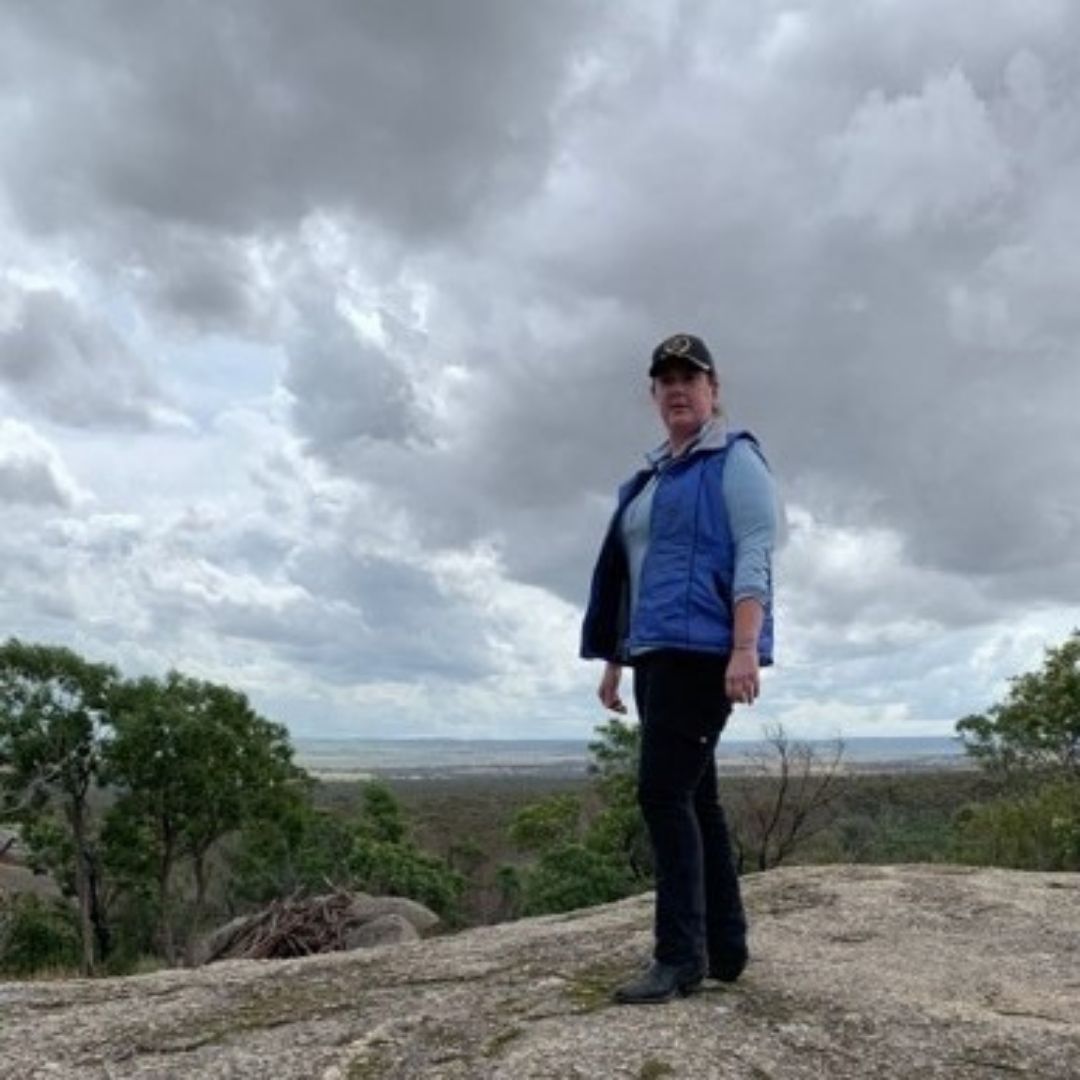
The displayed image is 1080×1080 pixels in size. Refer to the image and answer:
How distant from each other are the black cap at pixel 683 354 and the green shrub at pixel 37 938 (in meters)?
37.7

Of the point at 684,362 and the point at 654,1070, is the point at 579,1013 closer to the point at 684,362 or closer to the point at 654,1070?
the point at 654,1070

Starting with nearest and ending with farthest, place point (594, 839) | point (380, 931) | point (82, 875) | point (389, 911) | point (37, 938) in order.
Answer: point (380, 931) → point (389, 911) → point (594, 839) → point (37, 938) → point (82, 875)

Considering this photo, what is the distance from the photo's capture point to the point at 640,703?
5.12 meters

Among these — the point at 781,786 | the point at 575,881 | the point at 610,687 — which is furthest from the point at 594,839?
the point at 610,687

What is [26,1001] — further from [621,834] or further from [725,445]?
[621,834]

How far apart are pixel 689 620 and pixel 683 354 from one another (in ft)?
3.29

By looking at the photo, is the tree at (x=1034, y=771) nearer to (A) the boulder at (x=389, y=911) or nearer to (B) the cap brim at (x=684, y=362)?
(A) the boulder at (x=389, y=911)

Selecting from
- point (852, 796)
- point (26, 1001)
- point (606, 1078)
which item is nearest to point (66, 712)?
point (26, 1001)

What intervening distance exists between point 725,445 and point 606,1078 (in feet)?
7.44

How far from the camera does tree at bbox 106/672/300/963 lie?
40.1 metres

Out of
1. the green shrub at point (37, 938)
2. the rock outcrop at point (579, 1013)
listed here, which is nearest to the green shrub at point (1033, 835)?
the rock outcrop at point (579, 1013)

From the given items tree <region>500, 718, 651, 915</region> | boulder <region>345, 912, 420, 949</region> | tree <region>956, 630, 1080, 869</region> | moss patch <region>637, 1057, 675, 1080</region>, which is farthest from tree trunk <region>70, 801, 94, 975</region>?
moss patch <region>637, 1057, 675, 1080</region>

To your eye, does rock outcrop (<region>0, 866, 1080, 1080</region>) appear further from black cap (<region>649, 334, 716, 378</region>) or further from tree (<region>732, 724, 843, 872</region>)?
tree (<region>732, 724, 843, 872</region>)

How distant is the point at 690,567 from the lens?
495 cm
